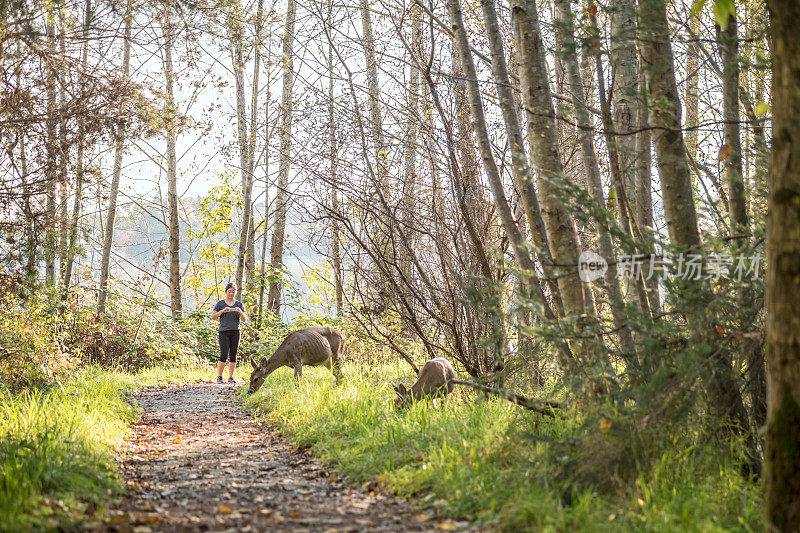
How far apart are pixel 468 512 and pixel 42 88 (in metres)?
8.97

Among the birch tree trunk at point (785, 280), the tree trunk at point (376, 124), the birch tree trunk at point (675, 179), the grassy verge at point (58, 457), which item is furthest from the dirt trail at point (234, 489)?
the tree trunk at point (376, 124)

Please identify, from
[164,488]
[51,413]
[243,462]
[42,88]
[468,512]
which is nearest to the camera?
[468,512]

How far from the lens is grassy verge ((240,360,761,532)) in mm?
4457

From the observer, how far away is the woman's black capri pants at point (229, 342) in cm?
1516

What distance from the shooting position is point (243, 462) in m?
7.20

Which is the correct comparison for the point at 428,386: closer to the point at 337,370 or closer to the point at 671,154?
the point at 337,370

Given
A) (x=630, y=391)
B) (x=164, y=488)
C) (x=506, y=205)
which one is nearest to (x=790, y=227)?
(x=630, y=391)

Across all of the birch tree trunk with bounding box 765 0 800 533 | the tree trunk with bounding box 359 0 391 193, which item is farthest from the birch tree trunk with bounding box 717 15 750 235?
the tree trunk with bounding box 359 0 391 193

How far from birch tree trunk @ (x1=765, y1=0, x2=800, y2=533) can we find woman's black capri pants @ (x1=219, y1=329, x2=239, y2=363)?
498 inches

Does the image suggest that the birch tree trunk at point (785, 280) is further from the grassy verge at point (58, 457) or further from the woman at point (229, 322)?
the woman at point (229, 322)

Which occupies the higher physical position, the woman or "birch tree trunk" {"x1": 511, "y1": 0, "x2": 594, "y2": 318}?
"birch tree trunk" {"x1": 511, "y1": 0, "x2": 594, "y2": 318}

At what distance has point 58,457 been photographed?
5.90 m

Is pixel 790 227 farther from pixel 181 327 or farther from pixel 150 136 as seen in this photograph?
pixel 181 327

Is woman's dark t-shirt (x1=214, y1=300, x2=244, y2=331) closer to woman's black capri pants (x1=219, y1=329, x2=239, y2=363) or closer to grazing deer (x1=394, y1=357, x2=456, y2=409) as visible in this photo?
woman's black capri pants (x1=219, y1=329, x2=239, y2=363)
